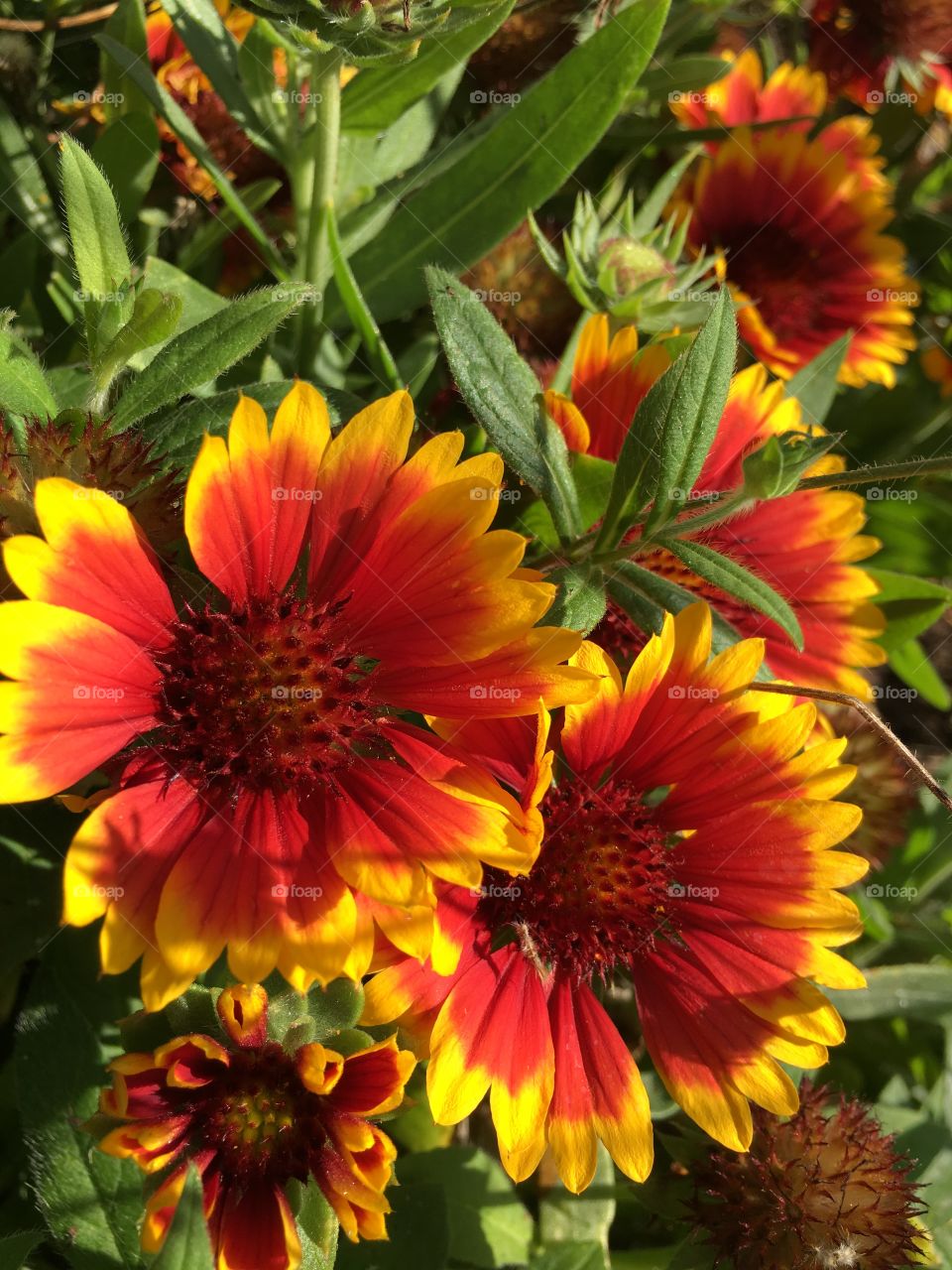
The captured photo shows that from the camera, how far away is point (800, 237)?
2334 millimetres

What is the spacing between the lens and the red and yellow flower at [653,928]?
1143 millimetres

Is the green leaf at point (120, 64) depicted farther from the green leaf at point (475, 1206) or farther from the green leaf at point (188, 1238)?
the green leaf at point (475, 1206)

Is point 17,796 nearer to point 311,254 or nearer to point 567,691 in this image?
point 567,691

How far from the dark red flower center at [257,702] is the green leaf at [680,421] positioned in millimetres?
378

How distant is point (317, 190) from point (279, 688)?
2.58ft

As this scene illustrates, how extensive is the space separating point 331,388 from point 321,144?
357 mm

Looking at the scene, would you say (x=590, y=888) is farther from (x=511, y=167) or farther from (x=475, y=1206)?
(x=511, y=167)

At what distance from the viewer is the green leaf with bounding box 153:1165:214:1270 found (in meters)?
0.90

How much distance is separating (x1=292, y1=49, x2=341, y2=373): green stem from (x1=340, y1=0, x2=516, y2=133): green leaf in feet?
0.17
